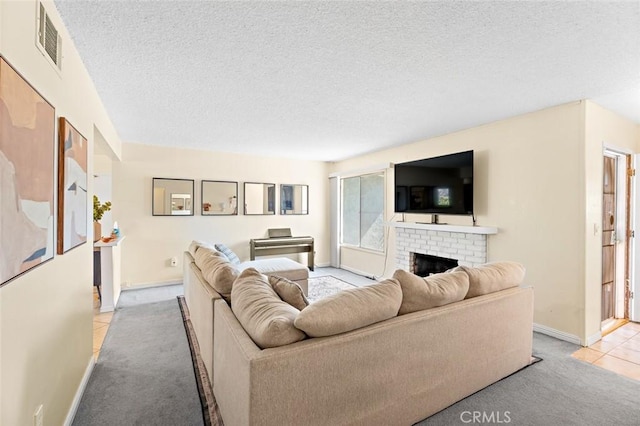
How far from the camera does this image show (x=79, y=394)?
192 centimetres

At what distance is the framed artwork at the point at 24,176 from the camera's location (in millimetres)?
1006

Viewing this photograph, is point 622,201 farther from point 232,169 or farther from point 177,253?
point 177,253

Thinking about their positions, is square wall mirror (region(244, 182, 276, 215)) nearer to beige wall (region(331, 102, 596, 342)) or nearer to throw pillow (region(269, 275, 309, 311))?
beige wall (region(331, 102, 596, 342))

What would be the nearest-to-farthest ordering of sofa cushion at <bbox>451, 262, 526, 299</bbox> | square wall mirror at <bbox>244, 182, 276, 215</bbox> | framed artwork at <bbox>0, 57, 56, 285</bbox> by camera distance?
framed artwork at <bbox>0, 57, 56, 285</bbox>
sofa cushion at <bbox>451, 262, 526, 299</bbox>
square wall mirror at <bbox>244, 182, 276, 215</bbox>

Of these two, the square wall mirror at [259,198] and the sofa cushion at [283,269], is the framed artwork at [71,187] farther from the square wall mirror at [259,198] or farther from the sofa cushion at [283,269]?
the square wall mirror at [259,198]

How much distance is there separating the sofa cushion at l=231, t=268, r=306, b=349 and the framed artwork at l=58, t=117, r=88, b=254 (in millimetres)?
970

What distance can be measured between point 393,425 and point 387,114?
278cm

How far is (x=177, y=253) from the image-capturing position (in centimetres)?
496

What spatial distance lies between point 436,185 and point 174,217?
13.5ft

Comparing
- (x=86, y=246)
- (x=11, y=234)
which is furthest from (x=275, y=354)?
(x=86, y=246)

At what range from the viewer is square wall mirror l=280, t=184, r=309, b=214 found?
5891 mm

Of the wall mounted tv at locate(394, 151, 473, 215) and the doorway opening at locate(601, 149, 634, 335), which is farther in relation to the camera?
the wall mounted tv at locate(394, 151, 473, 215)

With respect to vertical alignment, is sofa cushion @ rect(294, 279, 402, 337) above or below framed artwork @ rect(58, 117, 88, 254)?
below

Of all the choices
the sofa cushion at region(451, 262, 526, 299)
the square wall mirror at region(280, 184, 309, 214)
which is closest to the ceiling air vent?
the sofa cushion at region(451, 262, 526, 299)
